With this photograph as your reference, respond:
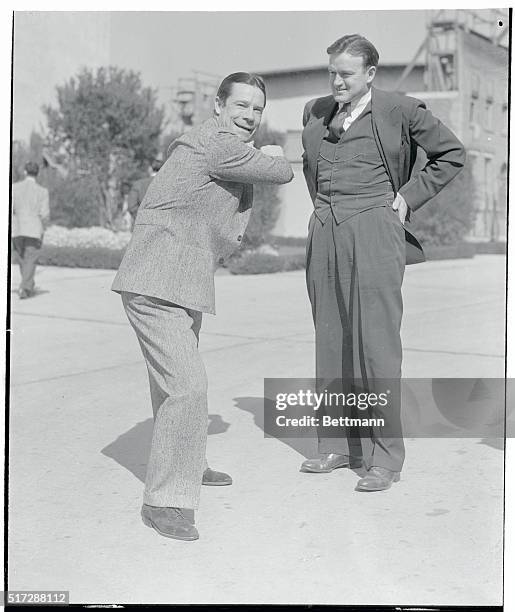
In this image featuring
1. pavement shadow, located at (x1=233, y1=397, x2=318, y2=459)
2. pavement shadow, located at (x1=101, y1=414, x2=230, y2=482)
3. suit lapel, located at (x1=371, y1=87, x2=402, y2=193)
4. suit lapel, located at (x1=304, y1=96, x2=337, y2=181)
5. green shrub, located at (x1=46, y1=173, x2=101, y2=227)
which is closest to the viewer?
suit lapel, located at (x1=371, y1=87, x2=402, y2=193)

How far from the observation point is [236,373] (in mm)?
6758

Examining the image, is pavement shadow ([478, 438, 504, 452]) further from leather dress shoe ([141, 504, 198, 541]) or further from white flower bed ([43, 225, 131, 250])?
white flower bed ([43, 225, 131, 250])

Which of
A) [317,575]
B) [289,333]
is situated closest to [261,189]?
[289,333]

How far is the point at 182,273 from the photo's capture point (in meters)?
3.53

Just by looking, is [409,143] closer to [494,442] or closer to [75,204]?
[494,442]

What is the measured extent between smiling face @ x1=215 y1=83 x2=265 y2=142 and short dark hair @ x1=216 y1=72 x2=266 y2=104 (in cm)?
1

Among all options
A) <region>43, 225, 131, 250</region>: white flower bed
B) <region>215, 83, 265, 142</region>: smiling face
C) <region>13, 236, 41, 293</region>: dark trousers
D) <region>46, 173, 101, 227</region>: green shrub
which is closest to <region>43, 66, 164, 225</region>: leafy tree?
<region>46, 173, 101, 227</region>: green shrub

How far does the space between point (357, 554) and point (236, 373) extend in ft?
11.2

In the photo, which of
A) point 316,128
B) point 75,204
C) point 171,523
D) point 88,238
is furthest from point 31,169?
point 75,204

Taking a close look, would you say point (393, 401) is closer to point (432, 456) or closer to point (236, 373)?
point (432, 456)

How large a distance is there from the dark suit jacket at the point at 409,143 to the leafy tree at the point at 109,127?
55.9ft

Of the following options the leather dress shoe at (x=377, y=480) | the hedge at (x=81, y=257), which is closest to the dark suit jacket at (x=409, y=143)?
the leather dress shoe at (x=377, y=480)

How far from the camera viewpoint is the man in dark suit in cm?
403

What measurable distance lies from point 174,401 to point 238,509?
62 centimetres
